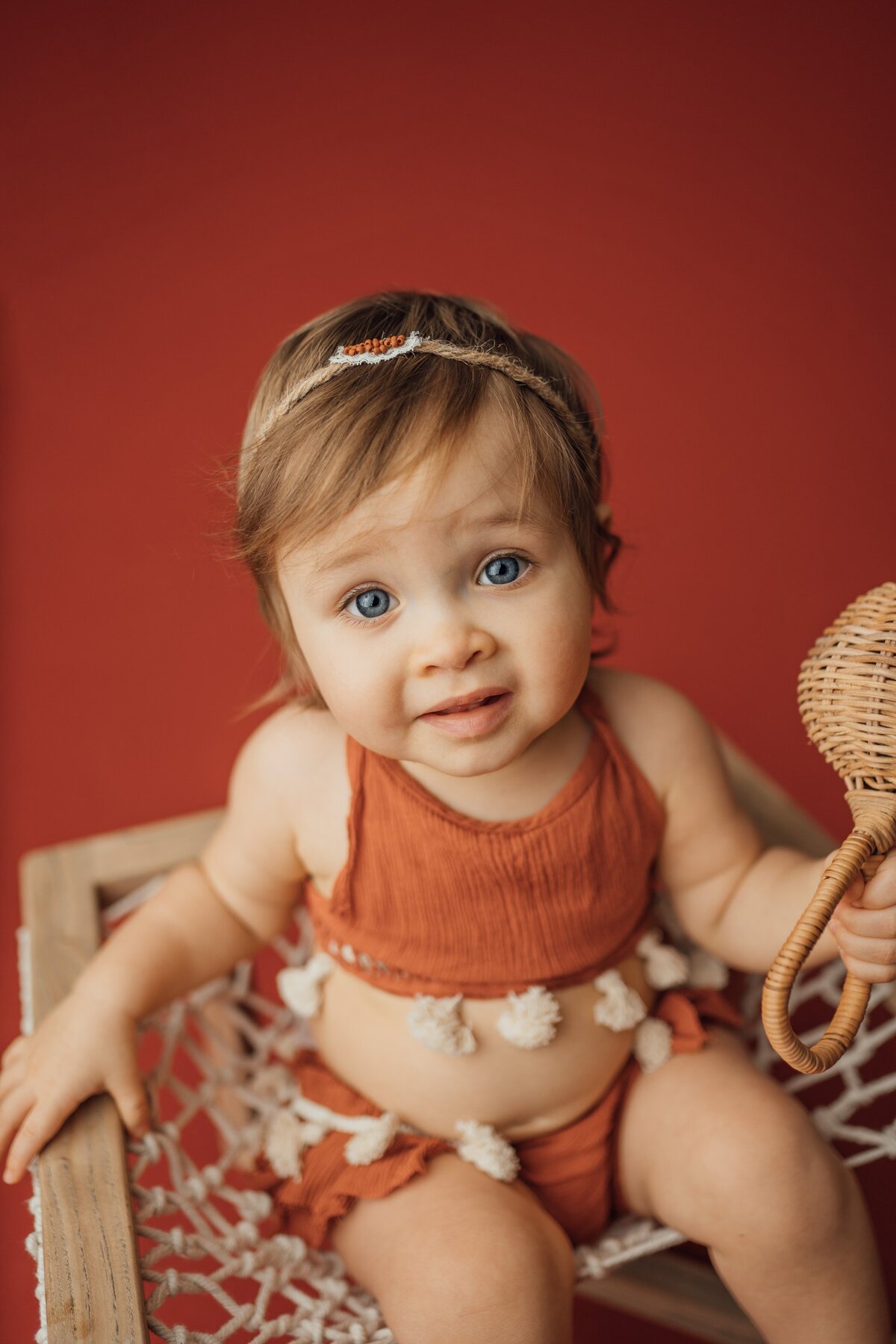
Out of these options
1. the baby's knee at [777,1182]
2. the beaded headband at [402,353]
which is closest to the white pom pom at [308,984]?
the baby's knee at [777,1182]

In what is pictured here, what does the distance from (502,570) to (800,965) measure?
Result: 290mm

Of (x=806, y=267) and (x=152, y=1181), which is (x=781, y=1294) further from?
(x=806, y=267)

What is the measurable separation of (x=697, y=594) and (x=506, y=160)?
0.65 m

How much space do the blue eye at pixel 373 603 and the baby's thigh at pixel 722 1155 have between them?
1.43ft

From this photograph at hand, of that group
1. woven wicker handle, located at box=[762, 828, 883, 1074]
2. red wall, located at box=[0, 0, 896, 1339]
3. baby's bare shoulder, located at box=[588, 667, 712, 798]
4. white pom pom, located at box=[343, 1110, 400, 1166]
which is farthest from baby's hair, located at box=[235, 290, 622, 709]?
red wall, located at box=[0, 0, 896, 1339]

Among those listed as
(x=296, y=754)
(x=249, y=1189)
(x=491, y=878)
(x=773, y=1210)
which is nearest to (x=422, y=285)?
(x=296, y=754)

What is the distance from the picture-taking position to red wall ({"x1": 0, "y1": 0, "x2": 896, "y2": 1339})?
5.36 feet

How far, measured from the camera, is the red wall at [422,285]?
1633mm

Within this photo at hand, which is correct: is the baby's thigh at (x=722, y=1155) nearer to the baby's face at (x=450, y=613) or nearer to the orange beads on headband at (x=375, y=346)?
the baby's face at (x=450, y=613)

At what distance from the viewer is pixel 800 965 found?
0.66 meters

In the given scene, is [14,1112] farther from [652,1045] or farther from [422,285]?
[422,285]

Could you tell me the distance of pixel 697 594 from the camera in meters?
1.65

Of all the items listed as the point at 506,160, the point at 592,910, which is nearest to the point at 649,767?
the point at 592,910

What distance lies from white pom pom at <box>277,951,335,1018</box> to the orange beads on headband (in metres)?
0.47
